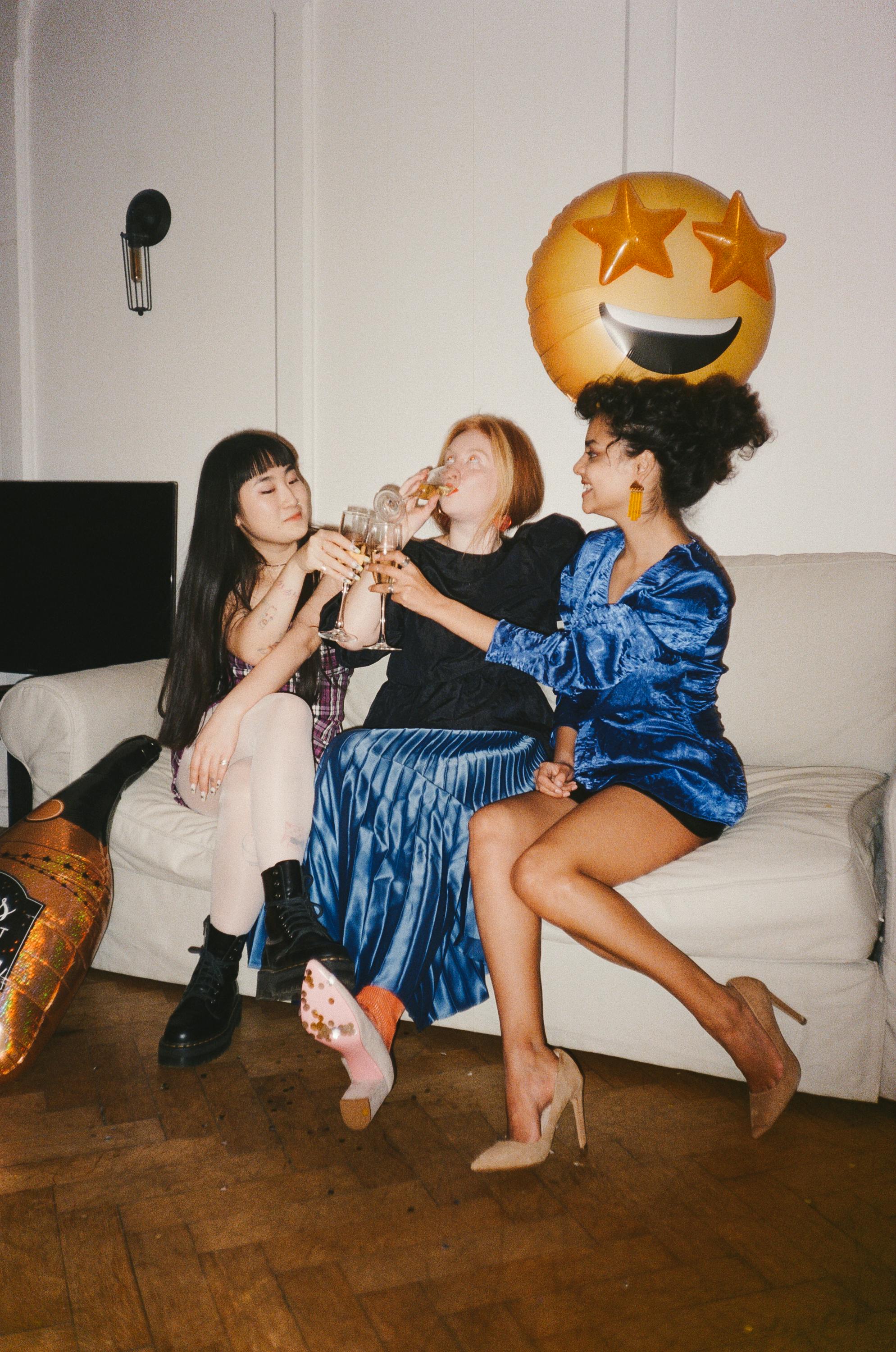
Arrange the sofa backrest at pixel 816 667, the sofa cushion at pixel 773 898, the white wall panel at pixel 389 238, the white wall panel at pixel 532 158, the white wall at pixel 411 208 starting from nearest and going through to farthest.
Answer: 1. the sofa cushion at pixel 773 898
2. the sofa backrest at pixel 816 667
3. the white wall at pixel 411 208
4. the white wall panel at pixel 532 158
5. the white wall panel at pixel 389 238

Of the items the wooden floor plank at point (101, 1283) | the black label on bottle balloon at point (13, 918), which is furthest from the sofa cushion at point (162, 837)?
the wooden floor plank at point (101, 1283)

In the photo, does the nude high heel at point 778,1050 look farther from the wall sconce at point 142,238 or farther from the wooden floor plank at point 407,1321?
the wall sconce at point 142,238

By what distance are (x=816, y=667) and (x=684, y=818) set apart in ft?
1.88

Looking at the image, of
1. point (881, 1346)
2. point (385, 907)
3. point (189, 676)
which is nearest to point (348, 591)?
point (189, 676)

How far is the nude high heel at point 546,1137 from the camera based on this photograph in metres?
1.41

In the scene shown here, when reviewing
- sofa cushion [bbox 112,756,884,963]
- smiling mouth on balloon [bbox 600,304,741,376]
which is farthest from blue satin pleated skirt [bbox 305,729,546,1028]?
smiling mouth on balloon [bbox 600,304,741,376]

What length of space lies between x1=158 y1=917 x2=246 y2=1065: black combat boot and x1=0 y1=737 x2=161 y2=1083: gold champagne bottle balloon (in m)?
0.21

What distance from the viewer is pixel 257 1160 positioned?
1461mm

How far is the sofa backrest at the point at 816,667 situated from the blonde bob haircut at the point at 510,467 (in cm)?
52

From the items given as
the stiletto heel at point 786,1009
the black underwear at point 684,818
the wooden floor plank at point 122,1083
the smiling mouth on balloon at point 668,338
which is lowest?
the wooden floor plank at point 122,1083

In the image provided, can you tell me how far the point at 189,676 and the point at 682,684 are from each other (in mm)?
1032

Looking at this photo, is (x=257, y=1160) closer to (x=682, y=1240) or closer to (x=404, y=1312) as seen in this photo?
(x=404, y=1312)

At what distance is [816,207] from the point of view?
2217mm

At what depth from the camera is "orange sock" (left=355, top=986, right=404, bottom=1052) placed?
1581mm
